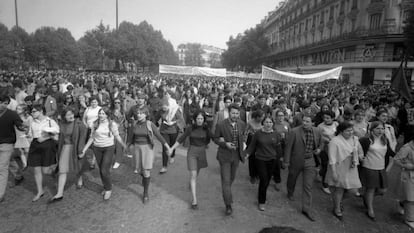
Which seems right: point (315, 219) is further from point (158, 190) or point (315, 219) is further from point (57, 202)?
point (57, 202)

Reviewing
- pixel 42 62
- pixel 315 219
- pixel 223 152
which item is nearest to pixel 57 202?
pixel 223 152

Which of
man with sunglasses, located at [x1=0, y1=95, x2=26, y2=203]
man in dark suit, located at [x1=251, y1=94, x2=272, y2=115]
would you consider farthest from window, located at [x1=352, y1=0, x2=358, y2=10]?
man with sunglasses, located at [x1=0, y1=95, x2=26, y2=203]

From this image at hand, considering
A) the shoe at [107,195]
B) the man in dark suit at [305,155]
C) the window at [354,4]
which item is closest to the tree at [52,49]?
the window at [354,4]

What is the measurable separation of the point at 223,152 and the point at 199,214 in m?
1.07

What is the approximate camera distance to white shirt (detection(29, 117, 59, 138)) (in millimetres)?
4258

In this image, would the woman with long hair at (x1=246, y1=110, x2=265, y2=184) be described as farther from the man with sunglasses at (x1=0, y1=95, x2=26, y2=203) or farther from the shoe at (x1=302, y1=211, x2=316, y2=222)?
the man with sunglasses at (x1=0, y1=95, x2=26, y2=203)

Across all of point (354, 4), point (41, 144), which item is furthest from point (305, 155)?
point (354, 4)

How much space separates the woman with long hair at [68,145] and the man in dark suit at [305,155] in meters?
3.58

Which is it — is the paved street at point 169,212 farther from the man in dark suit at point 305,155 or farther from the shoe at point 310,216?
the man in dark suit at point 305,155

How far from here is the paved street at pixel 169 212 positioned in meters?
3.76

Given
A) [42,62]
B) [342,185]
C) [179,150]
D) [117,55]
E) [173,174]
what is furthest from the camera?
[42,62]

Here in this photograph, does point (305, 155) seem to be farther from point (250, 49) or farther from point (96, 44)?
point (96, 44)

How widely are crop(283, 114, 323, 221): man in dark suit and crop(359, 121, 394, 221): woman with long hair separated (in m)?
0.76

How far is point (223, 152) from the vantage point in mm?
4137
